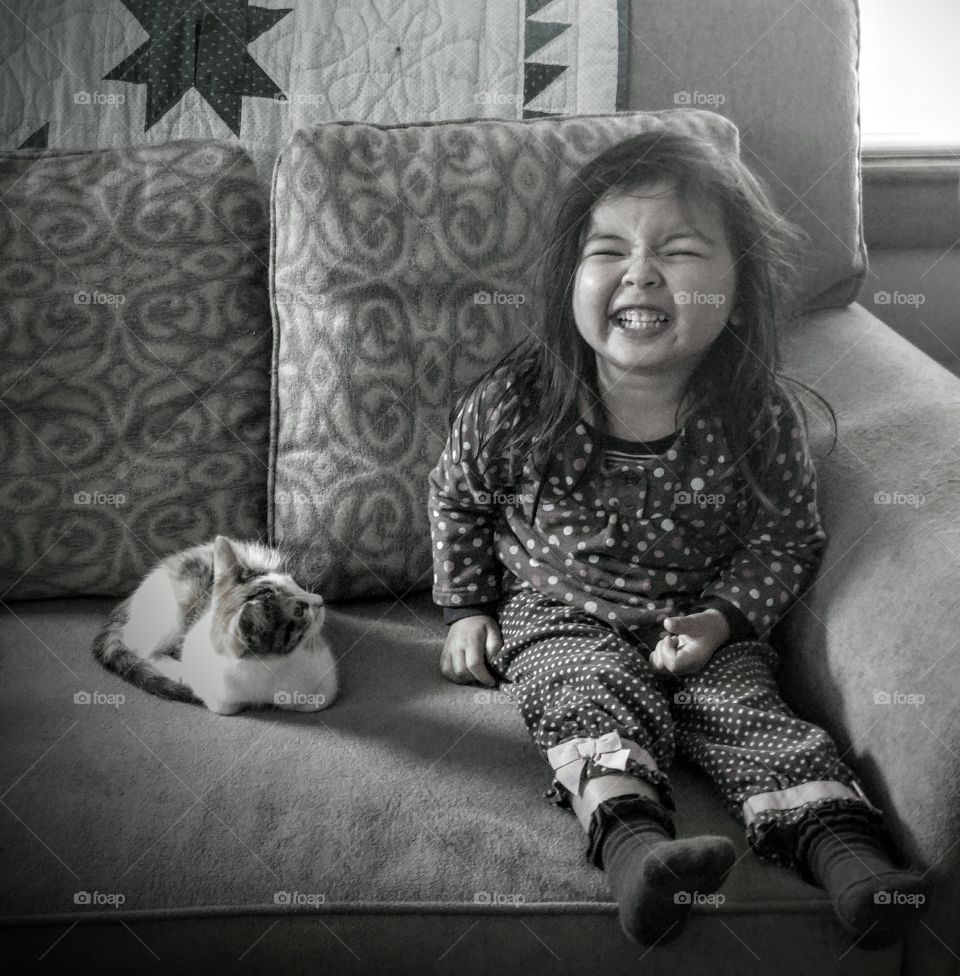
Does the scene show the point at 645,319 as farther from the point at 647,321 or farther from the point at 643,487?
the point at 643,487

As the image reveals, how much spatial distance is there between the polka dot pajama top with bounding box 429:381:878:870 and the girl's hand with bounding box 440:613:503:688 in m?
0.02

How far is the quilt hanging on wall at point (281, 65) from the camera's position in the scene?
1.32 meters

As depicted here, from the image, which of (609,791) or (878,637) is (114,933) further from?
(878,637)

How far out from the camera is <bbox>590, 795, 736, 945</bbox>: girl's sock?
0.77m

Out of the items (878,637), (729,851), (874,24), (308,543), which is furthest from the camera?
(874,24)

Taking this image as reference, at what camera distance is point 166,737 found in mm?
982

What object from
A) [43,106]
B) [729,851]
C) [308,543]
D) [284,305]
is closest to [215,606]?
[308,543]

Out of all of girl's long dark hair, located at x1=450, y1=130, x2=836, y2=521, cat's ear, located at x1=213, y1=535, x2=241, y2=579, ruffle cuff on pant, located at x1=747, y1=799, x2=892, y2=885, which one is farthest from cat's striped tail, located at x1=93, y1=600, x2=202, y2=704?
ruffle cuff on pant, located at x1=747, y1=799, x2=892, y2=885

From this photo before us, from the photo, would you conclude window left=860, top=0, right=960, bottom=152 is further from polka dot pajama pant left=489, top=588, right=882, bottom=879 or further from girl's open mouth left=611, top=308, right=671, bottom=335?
polka dot pajama pant left=489, top=588, right=882, bottom=879

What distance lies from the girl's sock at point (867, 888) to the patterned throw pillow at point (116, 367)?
2.43ft

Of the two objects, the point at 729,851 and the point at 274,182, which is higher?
the point at 274,182

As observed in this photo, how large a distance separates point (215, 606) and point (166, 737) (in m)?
0.17

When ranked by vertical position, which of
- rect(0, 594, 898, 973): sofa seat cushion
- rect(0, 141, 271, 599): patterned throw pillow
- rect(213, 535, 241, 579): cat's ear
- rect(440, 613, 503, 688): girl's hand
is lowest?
rect(0, 594, 898, 973): sofa seat cushion

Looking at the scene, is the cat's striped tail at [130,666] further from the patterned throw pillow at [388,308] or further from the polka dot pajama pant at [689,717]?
the polka dot pajama pant at [689,717]
